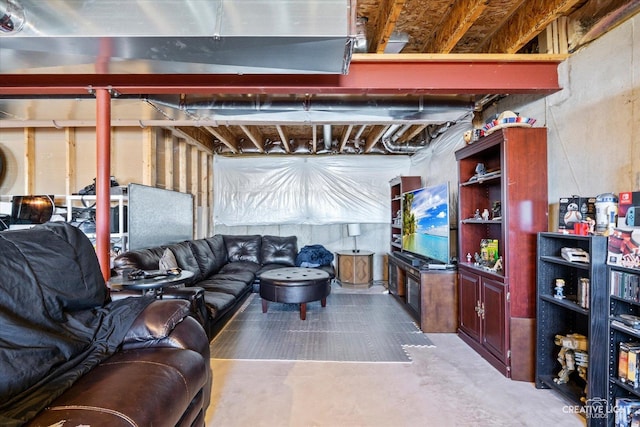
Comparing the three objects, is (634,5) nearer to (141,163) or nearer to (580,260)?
(580,260)

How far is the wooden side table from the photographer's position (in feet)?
16.3

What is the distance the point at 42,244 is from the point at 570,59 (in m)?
3.52

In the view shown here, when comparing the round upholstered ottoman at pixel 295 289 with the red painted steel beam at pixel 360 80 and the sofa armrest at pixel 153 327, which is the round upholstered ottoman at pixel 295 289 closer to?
the sofa armrest at pixel 153 327

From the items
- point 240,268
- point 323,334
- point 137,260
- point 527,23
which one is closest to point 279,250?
point 240,268

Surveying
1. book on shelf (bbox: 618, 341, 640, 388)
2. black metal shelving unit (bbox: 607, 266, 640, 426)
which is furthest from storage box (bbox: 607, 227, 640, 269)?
book on shelf (bbox: 618, 341, 640, 388)

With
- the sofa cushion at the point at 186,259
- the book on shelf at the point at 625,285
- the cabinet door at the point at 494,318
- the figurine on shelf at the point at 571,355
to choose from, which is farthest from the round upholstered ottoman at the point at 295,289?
the book on shelf at the point at 625,285

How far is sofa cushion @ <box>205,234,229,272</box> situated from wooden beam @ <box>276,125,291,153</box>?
1.78 m

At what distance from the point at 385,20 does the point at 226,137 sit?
10.4 feet

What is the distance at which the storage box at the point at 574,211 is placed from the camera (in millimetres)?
1850

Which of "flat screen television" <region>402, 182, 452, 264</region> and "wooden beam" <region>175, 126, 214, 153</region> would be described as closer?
"flat screen television" <region>402, 182, 452, 264</region>

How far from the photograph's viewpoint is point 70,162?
145 inches

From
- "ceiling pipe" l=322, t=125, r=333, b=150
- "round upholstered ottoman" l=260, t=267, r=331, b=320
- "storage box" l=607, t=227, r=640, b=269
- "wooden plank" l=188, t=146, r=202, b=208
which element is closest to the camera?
"storage box" l=607, t=227, r=640, b=269

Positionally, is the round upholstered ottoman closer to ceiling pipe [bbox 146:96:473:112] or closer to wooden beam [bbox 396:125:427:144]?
ceiling pipe [bbox 146:96:473:112]

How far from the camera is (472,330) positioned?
2.74 m
